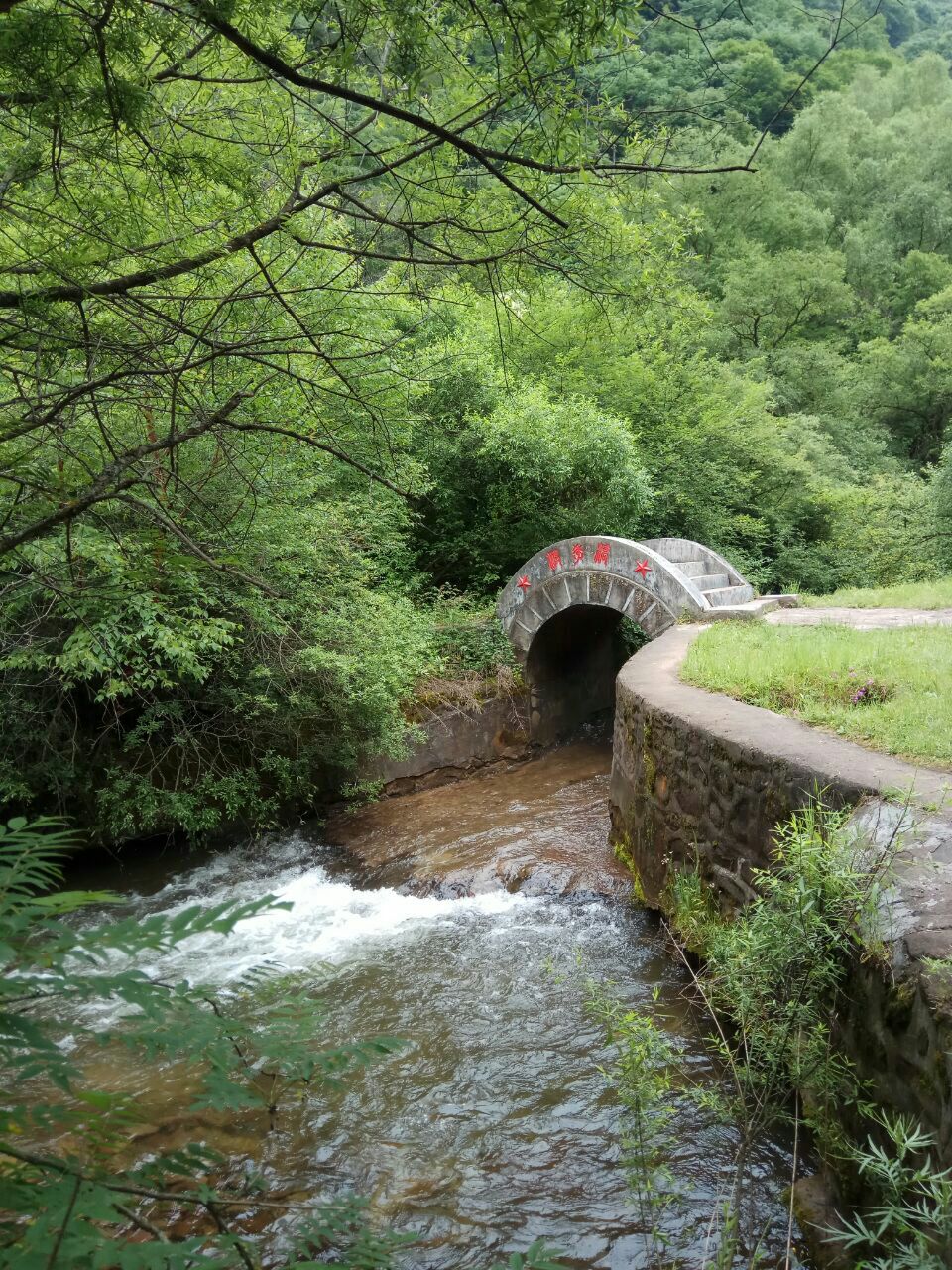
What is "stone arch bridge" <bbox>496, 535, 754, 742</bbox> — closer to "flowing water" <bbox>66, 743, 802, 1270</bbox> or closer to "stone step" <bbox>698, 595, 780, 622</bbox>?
"stone step" <bbox>698, 595, 780, 622</bbox>

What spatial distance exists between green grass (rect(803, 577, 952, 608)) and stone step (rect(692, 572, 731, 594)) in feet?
3.22

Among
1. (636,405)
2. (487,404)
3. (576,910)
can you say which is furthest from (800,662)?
(636,405)

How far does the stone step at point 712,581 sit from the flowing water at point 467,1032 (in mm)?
3278

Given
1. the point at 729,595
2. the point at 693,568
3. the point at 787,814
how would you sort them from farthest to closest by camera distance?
the point at 693,568 → the point at 729,595 → the point at 787,814

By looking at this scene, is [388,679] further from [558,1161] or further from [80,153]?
[80,153]

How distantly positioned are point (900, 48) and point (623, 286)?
44.4m

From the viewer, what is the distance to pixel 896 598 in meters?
9.11

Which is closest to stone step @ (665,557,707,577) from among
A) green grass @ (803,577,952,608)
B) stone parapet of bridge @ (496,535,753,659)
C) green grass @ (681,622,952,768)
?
stone parapet of bridge @ (496,535,753,659)

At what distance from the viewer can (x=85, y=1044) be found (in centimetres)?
449

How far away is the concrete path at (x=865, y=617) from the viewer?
23.9 ft

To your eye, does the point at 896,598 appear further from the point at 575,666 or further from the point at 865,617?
the point at 575,666

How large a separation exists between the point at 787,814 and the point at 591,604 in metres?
5.83

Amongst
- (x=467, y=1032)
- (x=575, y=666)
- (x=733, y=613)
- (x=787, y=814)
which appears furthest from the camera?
(x=575, y=666)

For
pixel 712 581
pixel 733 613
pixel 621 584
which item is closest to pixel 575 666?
pixel 712 581
